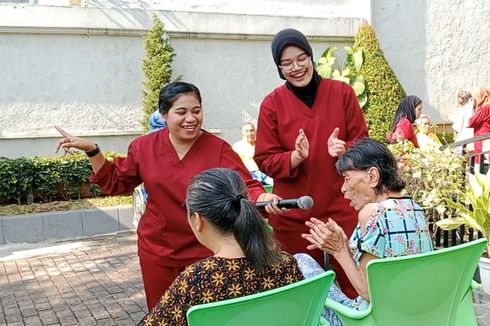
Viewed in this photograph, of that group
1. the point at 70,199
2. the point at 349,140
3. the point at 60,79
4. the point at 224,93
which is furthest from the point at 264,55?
the point at 349,140

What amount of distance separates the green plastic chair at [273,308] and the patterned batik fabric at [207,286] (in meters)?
0.15

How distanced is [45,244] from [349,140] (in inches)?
205

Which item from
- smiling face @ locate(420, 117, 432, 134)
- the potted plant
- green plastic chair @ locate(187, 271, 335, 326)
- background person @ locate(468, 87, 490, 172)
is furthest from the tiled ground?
background person @ locate(468, 87, 490, 172)

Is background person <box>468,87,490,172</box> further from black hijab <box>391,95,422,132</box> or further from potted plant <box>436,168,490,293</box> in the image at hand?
potted plant <box>436,168,490,293</box>

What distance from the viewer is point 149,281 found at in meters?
2.75

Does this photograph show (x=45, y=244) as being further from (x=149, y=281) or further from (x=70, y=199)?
(x=149, y=281)

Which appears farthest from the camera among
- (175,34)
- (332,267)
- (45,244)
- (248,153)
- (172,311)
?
(175,34)

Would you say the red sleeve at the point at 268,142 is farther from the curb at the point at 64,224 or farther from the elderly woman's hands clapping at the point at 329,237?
the curb at the point at 64,224

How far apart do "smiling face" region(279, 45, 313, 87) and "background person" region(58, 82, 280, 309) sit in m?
0.45

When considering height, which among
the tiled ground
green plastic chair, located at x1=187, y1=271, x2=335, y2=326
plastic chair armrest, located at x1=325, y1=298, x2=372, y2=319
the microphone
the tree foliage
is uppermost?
the tree foliage

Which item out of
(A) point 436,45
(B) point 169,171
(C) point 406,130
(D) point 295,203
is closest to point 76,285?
(B) point 169,171

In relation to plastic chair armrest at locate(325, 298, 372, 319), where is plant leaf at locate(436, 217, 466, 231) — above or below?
below

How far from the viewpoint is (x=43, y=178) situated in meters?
7.52

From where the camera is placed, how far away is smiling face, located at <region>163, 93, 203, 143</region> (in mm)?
2568
